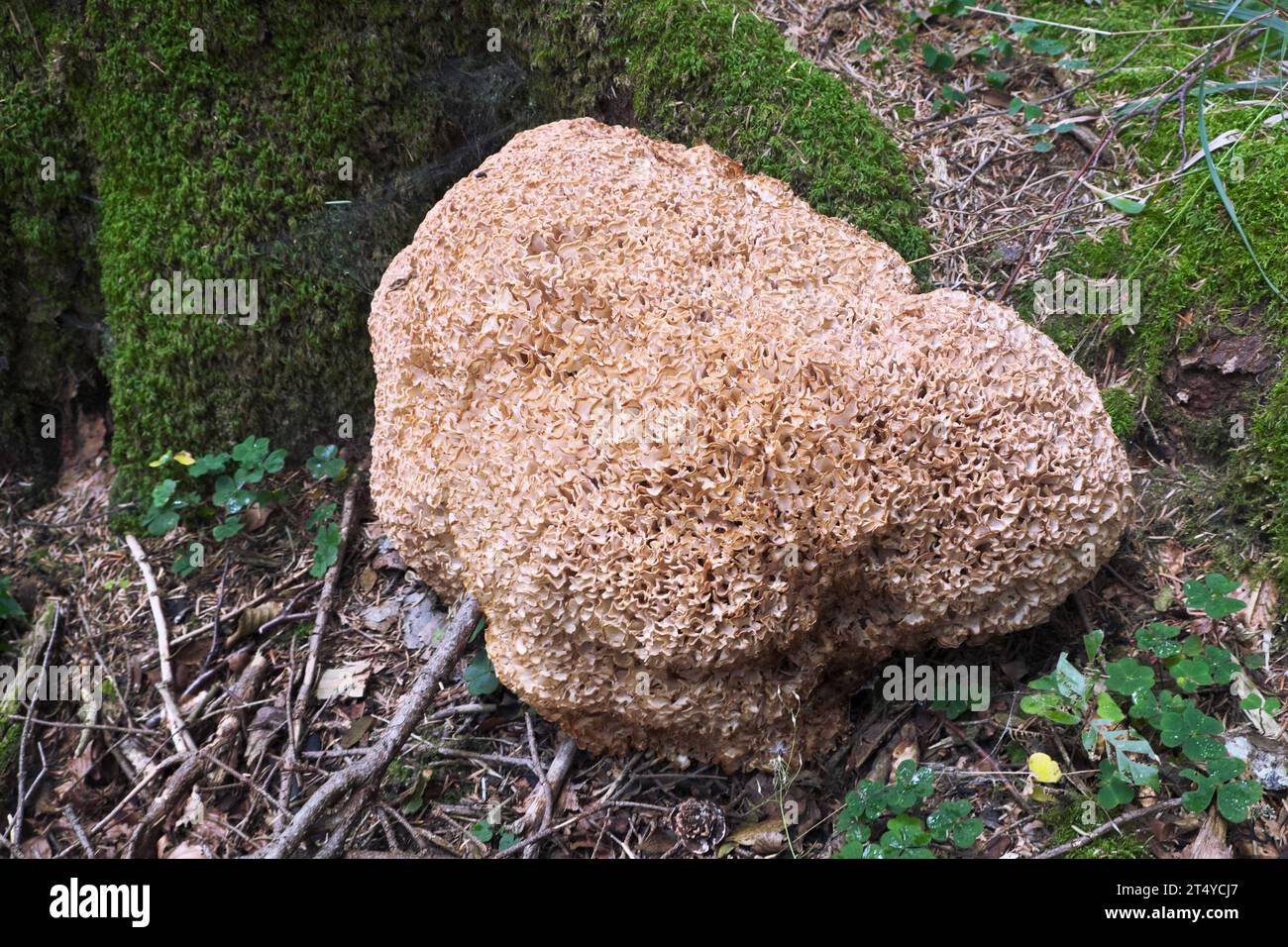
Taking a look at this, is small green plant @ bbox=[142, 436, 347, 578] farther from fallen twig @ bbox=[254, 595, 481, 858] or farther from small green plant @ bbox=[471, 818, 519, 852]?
small green plant @ bbox=[471, 818, 519, 852]

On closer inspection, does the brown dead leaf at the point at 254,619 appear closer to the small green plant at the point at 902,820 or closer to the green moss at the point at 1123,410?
the small green plant at the point at 902,820

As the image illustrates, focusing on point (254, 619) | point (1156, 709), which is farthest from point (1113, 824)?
point (254, 619)

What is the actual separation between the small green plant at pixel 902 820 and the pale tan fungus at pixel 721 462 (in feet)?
1.31

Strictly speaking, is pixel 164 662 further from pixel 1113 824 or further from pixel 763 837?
pixel 1113 824

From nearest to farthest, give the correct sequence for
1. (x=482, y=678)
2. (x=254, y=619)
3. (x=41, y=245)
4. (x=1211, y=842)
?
1. (x=1211, y=842)
2. (x=482, y=678)
3. (x=254, y=619)
4. (x=41, y=245)

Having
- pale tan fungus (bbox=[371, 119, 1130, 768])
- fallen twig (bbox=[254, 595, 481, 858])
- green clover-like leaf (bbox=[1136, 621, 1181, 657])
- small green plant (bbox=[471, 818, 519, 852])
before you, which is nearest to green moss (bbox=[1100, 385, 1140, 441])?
pale tan fungus (bbox=[371, 119, 1130, 768])

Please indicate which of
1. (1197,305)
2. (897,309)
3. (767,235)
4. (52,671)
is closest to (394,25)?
(767,235)

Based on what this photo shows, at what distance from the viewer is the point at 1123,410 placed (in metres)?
3.61

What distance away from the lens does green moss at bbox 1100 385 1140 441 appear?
3.59 metres

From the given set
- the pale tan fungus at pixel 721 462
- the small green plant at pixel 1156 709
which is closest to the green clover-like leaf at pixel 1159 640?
the small green plant at pixel 1156 709

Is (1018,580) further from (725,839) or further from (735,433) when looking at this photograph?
(725,839)

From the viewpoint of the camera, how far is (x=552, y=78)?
442cm

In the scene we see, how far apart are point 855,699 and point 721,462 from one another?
1.22m

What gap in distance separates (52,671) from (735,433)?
3.64 meters
